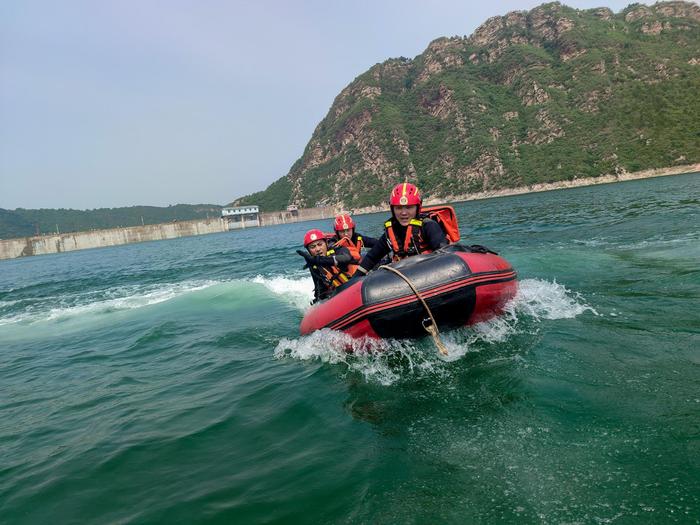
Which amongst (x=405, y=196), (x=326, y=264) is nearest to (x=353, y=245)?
(x=326, y=264)

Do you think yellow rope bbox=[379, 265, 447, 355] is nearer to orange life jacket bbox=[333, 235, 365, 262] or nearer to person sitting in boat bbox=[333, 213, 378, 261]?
orange life jacket bbox=[333, 235, 365, 262]

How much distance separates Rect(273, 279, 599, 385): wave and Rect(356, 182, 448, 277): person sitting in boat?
47.5 inches

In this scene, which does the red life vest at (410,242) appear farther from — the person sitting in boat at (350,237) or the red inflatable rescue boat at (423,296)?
→ the person sitting in boat at (350,237)

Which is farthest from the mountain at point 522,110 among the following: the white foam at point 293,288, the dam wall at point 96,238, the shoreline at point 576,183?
the white foam at point 293,288

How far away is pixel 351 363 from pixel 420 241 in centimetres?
188

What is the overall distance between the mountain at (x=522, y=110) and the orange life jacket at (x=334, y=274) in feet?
214

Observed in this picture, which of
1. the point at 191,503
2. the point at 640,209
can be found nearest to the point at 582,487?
the point at 191,503

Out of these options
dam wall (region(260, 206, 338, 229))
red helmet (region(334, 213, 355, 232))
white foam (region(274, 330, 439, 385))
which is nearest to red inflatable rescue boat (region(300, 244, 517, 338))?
white foam (region(274, 330, 439, 385))

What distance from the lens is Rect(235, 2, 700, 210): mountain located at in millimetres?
64750

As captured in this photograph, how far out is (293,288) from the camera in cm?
1214

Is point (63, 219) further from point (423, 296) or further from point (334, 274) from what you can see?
point (423, 296)

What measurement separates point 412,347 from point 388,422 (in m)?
1.64

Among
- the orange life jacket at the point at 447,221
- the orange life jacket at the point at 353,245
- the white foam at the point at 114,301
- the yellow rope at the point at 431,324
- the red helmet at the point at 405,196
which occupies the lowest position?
the white foam at the point at 114,301

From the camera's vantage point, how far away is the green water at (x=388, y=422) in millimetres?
2480
